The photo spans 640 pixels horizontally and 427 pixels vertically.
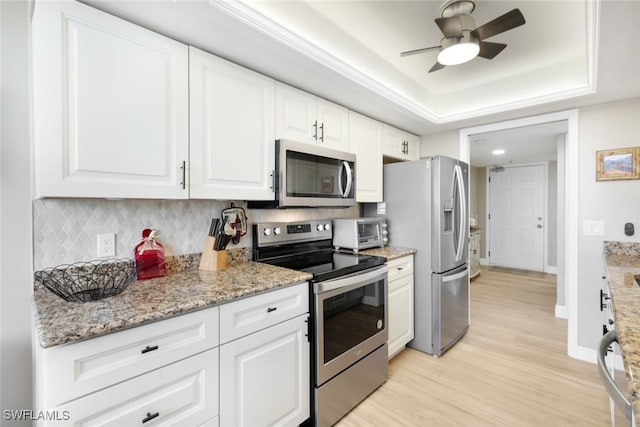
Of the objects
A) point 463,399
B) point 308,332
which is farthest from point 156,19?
point 463,399

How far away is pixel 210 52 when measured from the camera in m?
1.63

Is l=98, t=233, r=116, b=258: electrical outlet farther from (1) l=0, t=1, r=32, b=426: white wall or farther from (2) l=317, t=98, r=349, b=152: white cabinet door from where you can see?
(2) l=317, t=98, r=349, b=152: white cabinet door

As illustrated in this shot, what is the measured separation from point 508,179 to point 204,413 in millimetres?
6691

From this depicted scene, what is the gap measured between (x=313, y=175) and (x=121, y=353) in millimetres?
1477

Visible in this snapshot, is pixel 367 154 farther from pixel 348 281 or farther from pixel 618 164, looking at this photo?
pixel 618 164

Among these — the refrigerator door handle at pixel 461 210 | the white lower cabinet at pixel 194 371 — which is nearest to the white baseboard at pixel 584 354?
the refrigerator door handle at pixel 461 210

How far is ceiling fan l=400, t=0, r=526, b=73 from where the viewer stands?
5.29 ft

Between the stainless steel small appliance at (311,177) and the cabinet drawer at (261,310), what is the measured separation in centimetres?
→ 60

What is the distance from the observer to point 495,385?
2.17 meters

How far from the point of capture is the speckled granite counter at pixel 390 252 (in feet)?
7.83

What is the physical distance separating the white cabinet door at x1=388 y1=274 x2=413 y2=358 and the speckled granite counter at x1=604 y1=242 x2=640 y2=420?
1.29 metres

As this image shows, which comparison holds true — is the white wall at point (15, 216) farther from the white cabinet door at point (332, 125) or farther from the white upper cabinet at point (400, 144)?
the white upper cabinet at point (400, 144)

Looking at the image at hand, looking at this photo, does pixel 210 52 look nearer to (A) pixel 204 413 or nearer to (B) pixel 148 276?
(B) pixel 148 276

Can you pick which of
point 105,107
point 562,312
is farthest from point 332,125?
point 562,312
